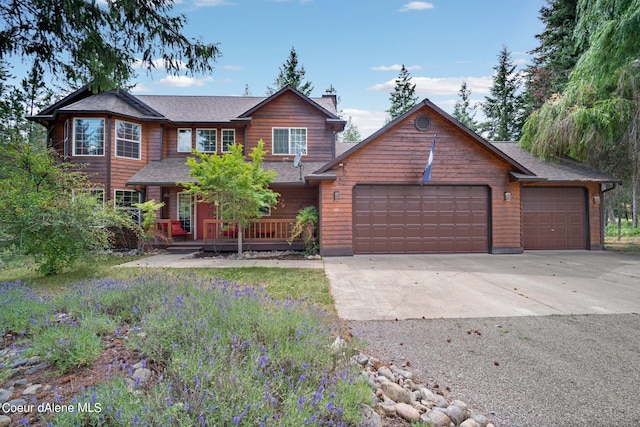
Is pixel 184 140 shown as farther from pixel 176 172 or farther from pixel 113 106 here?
pixel 113 106

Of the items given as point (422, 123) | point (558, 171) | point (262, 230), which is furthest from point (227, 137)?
point (558, 171)

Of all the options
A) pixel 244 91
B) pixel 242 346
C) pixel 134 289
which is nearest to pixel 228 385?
pixel 242 346

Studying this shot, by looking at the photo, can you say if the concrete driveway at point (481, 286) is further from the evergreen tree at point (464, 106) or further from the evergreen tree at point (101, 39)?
the evergreen tree at point (464, 106)

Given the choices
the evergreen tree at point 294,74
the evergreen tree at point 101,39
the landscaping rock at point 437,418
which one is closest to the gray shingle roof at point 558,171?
the landscaping rock at point 437,418

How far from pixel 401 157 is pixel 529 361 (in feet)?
27.8

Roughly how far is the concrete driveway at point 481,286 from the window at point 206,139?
26.7 feet

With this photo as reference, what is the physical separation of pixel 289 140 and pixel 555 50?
62.8ft

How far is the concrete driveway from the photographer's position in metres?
5.02

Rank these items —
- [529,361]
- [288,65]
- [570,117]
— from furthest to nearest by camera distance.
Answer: [288,65]
[570,117]
[529,361]

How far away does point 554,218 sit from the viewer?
1193cm

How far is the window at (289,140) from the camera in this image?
45.9 ft

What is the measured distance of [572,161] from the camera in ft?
43.3

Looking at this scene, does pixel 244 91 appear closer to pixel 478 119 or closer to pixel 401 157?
pixel 478 119

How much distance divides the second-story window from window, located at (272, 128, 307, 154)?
4.13 metres
